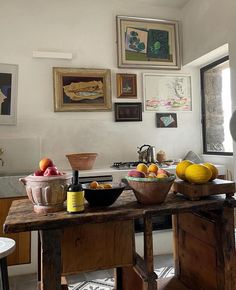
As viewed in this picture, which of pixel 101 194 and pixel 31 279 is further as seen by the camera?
pixel 31 279

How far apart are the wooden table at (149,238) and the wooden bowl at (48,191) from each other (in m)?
0.04

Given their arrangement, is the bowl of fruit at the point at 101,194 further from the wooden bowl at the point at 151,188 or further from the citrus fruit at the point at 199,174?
the citrus fruit at the point at 199,174

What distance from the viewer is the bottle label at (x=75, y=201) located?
3.66ft

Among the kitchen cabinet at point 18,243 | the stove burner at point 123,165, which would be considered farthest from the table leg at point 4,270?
the stove burner at point 123,165

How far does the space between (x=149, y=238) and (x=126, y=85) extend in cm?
241

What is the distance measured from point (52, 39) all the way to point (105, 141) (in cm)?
135

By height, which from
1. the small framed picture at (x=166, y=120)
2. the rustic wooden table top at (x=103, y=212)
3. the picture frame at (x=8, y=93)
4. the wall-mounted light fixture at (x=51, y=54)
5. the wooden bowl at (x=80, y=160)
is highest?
the wall-mounted light fixture at (x=51, y=54)

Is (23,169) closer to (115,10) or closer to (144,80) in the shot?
(144,80)

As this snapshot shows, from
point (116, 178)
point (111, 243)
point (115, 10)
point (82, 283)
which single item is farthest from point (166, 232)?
point (115, 10)

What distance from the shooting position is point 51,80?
3.15 metres

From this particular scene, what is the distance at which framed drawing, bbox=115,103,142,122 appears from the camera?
332 centimetres

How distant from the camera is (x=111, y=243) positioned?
57.6 inches

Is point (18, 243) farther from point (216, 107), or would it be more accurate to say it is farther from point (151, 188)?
point (216, 107)

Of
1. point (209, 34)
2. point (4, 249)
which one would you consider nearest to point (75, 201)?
point (4, 249)
